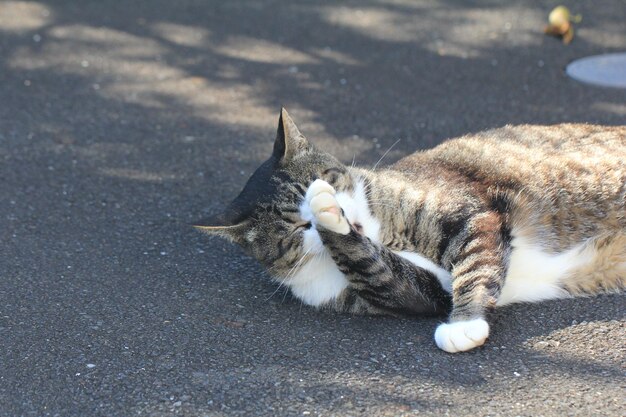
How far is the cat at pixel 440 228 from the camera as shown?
136 inches

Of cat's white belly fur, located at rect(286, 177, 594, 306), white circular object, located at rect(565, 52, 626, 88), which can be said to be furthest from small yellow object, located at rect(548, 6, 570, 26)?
cat's white belly fur, located at rect(286, 177, 594, 306)

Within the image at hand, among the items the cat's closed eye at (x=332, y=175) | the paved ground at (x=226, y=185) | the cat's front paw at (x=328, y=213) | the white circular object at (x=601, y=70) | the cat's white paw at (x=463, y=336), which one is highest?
the cat's front paw at (x=328, y=213)

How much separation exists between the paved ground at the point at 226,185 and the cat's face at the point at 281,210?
277 mm

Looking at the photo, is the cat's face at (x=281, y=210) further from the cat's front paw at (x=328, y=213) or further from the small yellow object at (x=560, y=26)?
the small yellow object at (x=560, y=26)

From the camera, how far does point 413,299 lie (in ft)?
11.6

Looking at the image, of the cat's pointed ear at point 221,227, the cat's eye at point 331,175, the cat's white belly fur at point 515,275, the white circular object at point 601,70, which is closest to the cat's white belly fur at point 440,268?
the cat's white belly fur at point 515,275

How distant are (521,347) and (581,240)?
30.1 inches

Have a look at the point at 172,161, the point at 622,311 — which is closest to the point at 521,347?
the point at 622,311

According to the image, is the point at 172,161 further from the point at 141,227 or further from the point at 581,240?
the point at 581,240

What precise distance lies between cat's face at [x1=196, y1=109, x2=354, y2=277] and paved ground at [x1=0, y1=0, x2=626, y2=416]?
277 mm

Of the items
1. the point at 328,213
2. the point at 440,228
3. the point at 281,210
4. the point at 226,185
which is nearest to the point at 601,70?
the point at 226,185

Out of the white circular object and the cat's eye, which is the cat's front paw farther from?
the white circular object

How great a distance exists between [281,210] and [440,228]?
0.70 m

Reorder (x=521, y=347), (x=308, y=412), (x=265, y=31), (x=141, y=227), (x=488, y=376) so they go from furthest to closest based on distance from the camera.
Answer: (x=265, y=31) < (x=141, y=227) < (x=521, y=347) < (x=488, y=376) < (x=308, y=412)
